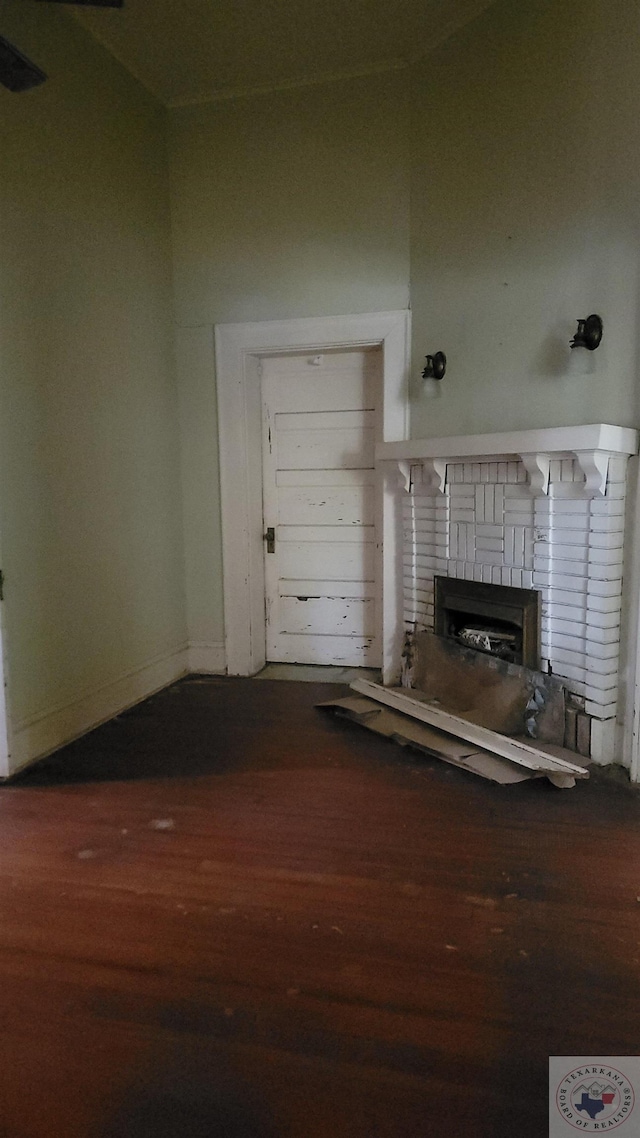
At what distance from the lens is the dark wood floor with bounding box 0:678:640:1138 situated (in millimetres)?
1220

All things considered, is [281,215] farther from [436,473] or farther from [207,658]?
[207,658]

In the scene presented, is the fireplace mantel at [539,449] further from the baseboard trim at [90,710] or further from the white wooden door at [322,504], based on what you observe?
the baseboard trim at [90,710]

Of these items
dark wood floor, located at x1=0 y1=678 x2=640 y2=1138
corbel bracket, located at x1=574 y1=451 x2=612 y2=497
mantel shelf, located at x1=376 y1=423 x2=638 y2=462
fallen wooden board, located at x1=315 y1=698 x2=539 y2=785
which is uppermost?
mantel shelf, located at x1=376 y1=423 x2=638 y2=462

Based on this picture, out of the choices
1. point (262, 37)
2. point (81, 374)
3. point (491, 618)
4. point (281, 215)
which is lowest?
point (491, 618)

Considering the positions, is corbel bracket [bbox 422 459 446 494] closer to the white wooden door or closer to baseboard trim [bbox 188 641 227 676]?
the white wooden door

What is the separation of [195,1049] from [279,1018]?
7.1 inches

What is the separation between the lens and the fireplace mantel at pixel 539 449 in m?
2.41

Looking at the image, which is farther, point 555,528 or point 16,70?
point 555,528

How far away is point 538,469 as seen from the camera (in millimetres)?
2672

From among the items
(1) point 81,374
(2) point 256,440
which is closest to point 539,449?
(2) point 256,440

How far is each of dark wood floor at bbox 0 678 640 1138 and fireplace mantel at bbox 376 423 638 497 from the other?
46.8 inches

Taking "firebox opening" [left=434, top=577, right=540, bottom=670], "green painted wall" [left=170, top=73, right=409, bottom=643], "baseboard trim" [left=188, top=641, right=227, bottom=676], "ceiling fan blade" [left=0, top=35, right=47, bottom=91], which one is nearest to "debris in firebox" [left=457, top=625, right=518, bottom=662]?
"firebox opening" [left=434, top=577, right=540, bottom=670]

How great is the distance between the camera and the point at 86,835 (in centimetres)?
215

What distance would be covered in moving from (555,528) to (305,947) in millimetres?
1865
